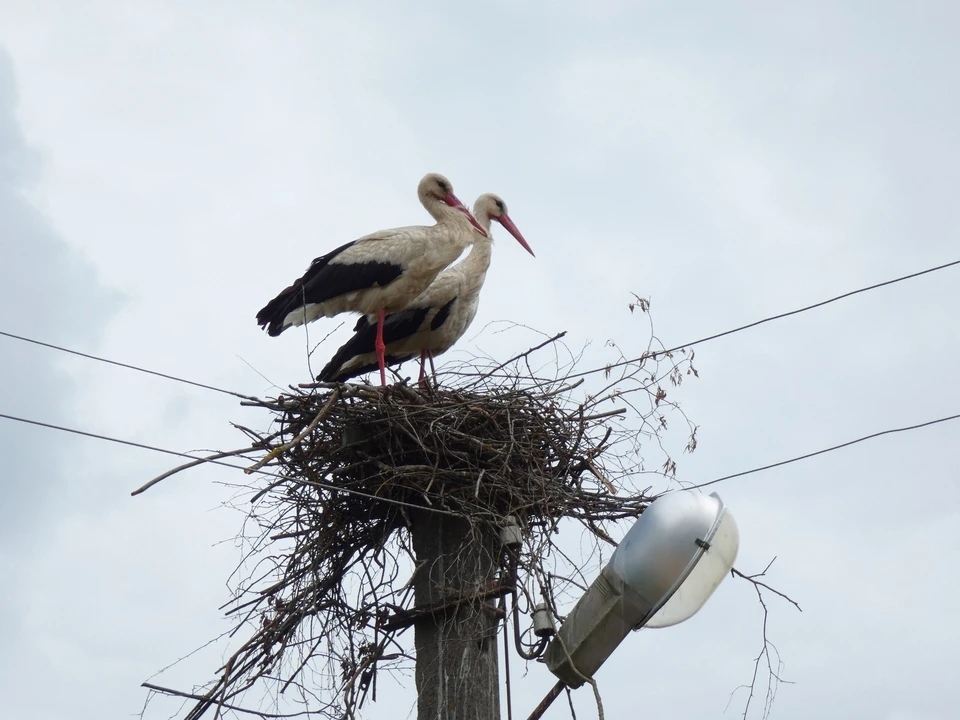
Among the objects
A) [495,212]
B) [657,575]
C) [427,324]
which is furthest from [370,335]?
[657,575]

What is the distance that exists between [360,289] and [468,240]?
76cm

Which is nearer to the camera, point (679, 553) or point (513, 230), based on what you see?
point (679, 553)

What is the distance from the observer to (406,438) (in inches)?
179

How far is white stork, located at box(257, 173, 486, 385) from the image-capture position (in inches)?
243

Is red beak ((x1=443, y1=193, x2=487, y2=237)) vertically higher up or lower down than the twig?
higher up

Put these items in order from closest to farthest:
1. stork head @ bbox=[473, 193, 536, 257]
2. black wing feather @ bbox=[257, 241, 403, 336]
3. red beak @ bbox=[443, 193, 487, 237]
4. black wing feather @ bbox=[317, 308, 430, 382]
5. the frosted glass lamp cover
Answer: the frosted glass lamp cover
black wing feather @ bbox=[257, 241, 403, 336]
black wing feather @ bbox=[317, 308, 430, 382]
red beak @ bbox=[443, 193, 487, 237]
stork head @ bbox=[473, 193, 536, 257]

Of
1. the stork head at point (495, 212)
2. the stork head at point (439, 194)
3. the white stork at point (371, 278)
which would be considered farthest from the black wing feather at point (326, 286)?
the stork head at point (495, 212)

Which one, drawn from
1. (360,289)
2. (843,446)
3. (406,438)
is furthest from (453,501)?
(360,289)

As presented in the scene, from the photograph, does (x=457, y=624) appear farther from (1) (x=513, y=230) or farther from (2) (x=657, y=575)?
(1) (x=513, y=230)

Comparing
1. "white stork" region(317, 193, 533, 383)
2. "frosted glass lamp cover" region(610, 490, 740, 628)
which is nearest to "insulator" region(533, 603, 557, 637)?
"frosted glass lamp cover" region(610, 490, 740, 628)

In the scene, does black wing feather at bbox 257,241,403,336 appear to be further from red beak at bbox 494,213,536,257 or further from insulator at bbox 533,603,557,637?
insulator at bbox 533,603,557,637

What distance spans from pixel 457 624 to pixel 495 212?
4.31 metres

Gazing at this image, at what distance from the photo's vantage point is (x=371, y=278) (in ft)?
20.3

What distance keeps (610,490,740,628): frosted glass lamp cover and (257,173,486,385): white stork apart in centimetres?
311
